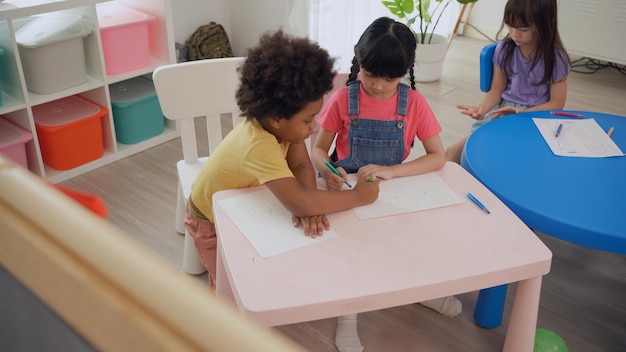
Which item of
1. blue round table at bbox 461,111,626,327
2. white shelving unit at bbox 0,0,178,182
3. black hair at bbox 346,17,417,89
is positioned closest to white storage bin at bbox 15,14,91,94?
white shelving unit at bbox 0,0,178,182

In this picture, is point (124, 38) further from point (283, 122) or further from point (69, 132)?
point (283, 122)

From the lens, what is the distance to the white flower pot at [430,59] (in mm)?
3645

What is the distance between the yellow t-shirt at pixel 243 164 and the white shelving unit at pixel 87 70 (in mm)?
1135

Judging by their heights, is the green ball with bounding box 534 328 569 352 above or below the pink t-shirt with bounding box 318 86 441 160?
below

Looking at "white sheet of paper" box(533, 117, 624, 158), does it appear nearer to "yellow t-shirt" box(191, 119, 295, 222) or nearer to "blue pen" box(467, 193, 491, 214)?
"blue pen" box(467, 193, 491, 214)

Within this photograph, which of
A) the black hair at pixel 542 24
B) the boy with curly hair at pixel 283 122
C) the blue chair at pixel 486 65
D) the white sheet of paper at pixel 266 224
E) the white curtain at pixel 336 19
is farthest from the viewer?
the white curtain at pixel 336 19

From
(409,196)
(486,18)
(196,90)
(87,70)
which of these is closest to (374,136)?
(409,196)

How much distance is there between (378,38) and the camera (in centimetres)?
151

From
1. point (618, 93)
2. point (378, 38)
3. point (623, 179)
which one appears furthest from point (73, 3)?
point (618, 93)

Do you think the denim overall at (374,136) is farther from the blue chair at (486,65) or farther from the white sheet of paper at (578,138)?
the blue chair at (486,65)

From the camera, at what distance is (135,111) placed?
8.89 feet

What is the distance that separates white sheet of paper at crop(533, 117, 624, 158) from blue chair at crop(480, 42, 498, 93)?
0.47m

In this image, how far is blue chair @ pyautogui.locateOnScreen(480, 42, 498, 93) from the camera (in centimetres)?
230

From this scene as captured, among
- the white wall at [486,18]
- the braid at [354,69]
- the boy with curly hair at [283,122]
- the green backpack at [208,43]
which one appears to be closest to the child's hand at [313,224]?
the boy with curly hair at [283,122]
